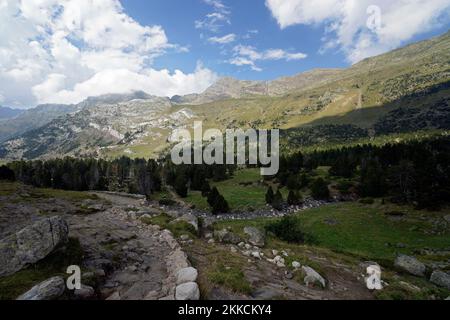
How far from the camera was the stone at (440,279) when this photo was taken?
59.5ft

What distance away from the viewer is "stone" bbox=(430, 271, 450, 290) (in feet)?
59.5

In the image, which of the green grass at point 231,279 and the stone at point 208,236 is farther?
the stone at point 208,236

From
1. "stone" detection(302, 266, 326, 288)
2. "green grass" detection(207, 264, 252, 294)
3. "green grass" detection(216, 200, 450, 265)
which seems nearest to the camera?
"green grass" detection(207, 264, 252, 294)

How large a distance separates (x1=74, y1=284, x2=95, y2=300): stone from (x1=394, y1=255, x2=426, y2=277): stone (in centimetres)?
2072

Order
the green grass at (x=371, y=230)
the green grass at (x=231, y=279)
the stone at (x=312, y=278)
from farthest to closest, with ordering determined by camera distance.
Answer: the green grass at (x=371, y=230), the stone at (x=312, y=278), the green grass at (x=231, y=279)

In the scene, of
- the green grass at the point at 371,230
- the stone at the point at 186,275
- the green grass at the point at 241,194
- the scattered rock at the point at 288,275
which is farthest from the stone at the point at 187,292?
the green grass at the point at 241,194

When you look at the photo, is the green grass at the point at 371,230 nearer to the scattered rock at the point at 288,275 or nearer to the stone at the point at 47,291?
the scattered rock at the point at 288,275

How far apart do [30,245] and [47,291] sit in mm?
4191

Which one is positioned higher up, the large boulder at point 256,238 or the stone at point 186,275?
the stone at point 186,275

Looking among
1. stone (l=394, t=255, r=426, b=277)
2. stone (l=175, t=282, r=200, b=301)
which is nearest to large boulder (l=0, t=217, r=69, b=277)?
stone (l=175, t=282, r=200, b=301)

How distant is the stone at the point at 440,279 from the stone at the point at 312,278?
980 centimetres

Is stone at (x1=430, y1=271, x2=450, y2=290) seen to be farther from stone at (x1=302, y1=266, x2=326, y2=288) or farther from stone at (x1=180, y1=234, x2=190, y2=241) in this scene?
stone at (x1=180, y1=234, x2=190, y2=241)

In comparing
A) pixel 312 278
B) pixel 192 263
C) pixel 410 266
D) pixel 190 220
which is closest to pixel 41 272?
pixel 192 263
